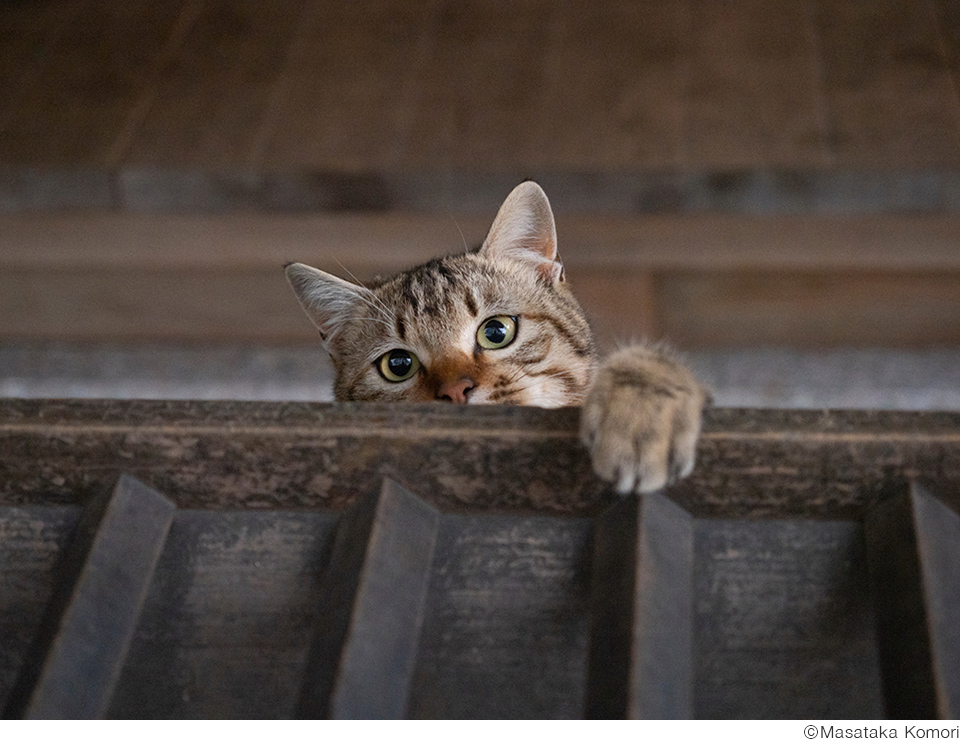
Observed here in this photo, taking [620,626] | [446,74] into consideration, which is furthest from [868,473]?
[446,74]

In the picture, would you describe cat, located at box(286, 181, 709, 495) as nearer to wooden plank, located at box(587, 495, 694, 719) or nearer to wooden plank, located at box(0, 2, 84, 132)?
wooden plank, located at box(587, 495, 694, 719)

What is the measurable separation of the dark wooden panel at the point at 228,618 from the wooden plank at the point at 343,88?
1.30 m

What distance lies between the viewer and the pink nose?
1.32 meters

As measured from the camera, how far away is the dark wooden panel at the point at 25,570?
730 mm

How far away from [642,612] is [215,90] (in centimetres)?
197

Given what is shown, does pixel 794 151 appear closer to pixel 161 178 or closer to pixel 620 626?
pixel 161 178

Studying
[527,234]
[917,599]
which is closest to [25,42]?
[527,234]

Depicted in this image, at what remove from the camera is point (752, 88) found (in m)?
2.13

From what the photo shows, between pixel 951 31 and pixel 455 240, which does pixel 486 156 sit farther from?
pixel 951 31

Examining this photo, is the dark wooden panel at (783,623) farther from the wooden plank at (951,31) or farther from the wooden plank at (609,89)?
the wooden plank at (951,31)

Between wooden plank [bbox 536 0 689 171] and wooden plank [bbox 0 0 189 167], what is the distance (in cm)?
96

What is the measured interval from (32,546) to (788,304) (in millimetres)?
2082

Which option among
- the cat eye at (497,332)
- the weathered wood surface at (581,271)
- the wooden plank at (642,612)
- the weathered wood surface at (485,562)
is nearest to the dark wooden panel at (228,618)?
the weathered wood surface at (485,562)

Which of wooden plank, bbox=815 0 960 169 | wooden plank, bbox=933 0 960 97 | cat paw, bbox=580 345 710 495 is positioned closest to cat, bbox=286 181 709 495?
cat paw, bbox=580 345 710 495
